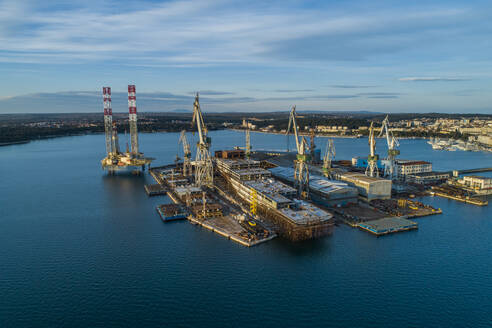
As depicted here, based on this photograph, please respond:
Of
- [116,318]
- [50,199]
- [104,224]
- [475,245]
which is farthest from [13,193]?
[475,245]

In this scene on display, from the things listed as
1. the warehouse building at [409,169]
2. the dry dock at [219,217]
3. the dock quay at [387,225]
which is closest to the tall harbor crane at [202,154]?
the dry dock at [219,217]

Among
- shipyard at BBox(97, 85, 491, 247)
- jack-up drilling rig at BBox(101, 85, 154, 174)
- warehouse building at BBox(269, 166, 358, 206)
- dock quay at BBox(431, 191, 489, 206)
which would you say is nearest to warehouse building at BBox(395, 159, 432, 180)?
shipyard at BBox(97, 85, 491, 247)

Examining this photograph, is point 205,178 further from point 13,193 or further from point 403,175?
point 403,175

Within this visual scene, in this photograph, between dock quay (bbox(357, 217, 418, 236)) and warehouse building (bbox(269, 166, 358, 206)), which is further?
warehouse building (bbox(269, 166, 358, 206))

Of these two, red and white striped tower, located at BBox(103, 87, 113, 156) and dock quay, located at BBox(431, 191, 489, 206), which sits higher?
red and white striped tower, located at BBox(103, 87, 113, 156)

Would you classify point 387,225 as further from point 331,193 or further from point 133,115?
point 133,115

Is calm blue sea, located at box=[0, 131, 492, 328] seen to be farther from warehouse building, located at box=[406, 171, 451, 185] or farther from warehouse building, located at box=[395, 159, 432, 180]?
warehouse building, located at box=[395, 159, 432, 180]
